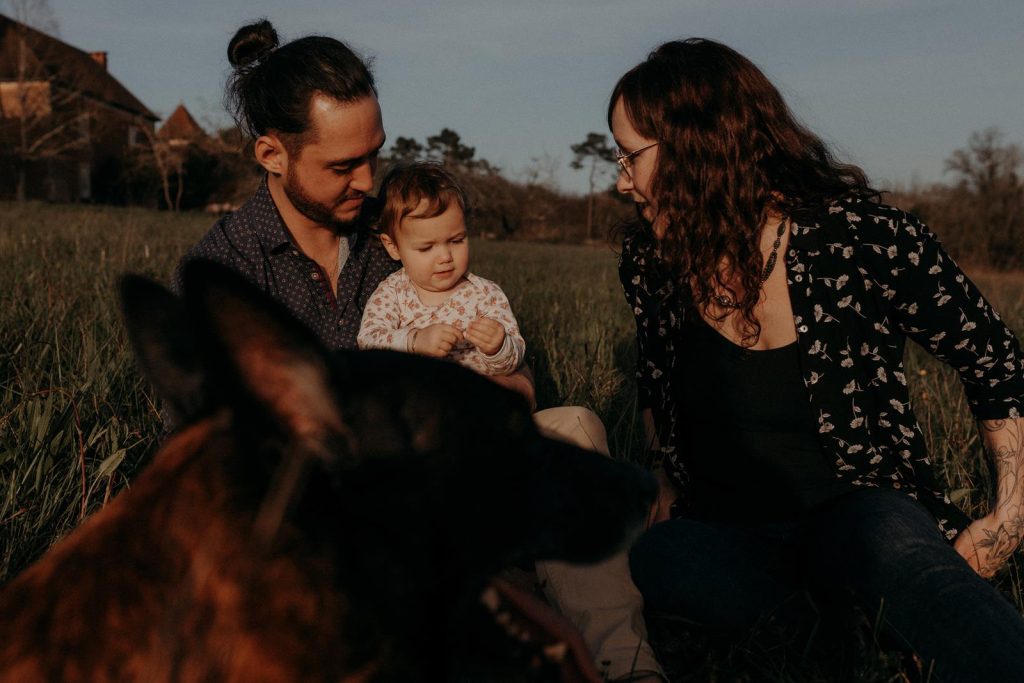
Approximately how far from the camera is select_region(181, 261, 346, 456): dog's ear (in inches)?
41.3

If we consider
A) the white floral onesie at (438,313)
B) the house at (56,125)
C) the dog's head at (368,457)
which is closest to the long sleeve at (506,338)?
the white floral onesie at (438,313)

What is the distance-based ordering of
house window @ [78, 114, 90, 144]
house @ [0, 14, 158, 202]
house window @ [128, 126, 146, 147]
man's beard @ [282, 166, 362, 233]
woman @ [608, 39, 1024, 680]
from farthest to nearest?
house window @ [128, 126, 146, 147] < house window @ [78, 114, 90, 144] < house @ [0, 14, 158, 202] < man's beard @ [282, 166, 362, 233] < woman @ [608, 39, 1024, 680]

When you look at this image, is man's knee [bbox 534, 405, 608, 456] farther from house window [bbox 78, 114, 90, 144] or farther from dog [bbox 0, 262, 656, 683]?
Result: house window [bbox 78, 114, 90, 144]

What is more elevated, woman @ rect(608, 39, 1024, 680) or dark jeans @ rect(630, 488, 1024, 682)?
woman @ rect(608, 39, 1024, 680)

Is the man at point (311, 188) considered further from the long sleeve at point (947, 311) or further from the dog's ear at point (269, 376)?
the dog's ear at point (269, 376)

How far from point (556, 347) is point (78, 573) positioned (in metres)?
4.00

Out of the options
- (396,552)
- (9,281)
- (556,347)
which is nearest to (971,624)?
(396,552)

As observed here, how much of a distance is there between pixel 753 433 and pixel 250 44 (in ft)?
9.01

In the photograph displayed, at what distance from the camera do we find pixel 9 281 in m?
5.14

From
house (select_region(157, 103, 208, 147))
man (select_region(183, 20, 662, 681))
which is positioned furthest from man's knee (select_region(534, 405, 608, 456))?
house (select_region(157, 103, 208, 147))

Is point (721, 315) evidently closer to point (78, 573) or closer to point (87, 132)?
point (78, 573)

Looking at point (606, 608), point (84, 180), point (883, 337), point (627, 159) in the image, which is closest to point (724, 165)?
point (627, 159)

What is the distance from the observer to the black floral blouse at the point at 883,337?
250 cm

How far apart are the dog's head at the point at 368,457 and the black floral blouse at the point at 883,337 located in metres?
1.22
